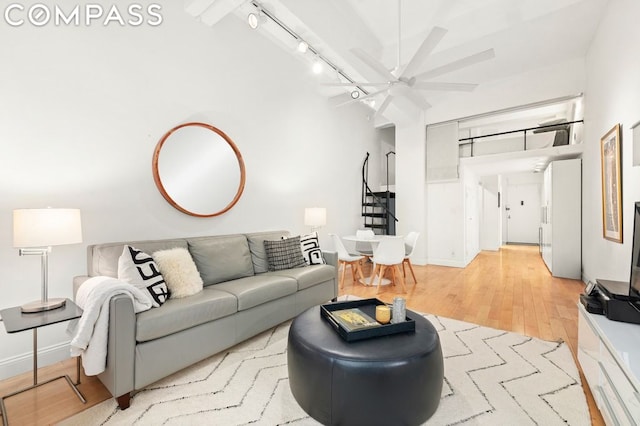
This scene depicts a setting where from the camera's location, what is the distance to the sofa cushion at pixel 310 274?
2965mm

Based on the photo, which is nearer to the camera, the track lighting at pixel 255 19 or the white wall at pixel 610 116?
the white wall at pixel 610 116

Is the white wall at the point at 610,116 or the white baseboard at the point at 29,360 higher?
the white wall at the point at 610,116

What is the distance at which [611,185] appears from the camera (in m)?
3.07

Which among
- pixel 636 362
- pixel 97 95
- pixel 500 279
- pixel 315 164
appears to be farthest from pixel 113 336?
pixel 500 279

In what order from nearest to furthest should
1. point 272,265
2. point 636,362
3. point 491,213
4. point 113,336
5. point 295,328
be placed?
point 636,362 < point 113,336 < point 295,328 < point 272,265 < point 491,213

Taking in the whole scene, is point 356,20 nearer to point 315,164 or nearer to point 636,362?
point 315,164

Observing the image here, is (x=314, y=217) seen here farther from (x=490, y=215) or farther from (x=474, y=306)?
(x=490, y=215)

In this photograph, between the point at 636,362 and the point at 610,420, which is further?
the point at 610,420

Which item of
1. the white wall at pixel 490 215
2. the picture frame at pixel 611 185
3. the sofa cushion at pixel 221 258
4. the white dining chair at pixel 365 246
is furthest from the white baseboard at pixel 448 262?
Answer: the sofa cushion at pixel 221 258

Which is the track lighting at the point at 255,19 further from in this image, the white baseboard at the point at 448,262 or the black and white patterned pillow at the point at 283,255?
the white baseboard at the point at 448,262

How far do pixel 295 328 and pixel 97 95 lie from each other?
2.55m

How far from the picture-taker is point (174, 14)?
2.96 m

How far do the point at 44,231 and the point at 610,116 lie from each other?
211 inches

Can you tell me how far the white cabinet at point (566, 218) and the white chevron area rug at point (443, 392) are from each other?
3284mm
